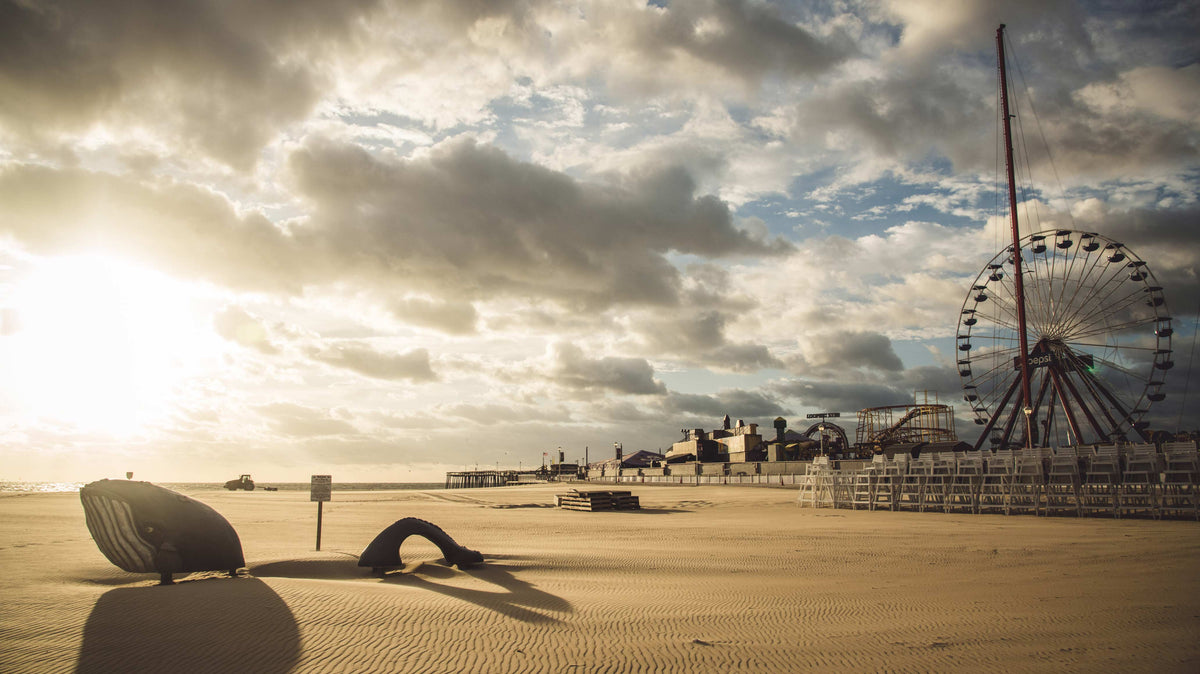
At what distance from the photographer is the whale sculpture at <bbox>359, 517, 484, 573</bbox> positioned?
394 inches

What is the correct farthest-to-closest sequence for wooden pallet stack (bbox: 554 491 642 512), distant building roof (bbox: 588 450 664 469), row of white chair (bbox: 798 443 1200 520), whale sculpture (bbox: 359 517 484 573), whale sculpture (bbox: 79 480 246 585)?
distant building roof (bbox: 588 450 664 469), wooden pallet stack (bbox: 554 491 642 512), row of white chair (bbox: 798 443 1200 520), whale sculpture (bbox: 359 517 484 573), whale sculpture (bbox: 79 480 246 585)

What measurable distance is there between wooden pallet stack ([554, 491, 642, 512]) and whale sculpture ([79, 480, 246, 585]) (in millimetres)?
22244

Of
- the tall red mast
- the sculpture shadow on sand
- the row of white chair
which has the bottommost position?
the row of white chair

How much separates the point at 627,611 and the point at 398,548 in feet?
15.7

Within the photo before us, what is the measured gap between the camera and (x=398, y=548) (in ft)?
33.2

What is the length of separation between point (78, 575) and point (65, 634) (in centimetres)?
471

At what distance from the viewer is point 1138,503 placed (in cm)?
2292

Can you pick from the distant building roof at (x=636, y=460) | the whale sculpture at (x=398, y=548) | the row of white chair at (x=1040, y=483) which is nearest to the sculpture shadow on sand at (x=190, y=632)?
the whale sculpture at (x=398, y=548)

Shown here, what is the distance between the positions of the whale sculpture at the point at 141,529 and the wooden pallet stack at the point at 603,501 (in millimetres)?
22244

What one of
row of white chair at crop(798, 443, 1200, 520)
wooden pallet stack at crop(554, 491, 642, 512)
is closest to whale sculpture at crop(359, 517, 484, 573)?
wooden pallet stack at crop(554, 491, 642, 512)

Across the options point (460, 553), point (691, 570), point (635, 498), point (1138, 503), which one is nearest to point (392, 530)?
point (460, 553)

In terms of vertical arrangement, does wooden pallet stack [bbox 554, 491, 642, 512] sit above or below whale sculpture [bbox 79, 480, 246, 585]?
below

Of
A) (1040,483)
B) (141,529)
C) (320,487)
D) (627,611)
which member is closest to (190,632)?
(141,529)

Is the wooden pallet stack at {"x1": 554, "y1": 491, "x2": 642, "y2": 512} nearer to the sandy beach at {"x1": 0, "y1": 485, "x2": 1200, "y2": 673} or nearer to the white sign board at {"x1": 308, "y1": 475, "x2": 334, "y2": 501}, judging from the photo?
the sandy beach at {"x1": 0, "y1": 485, "x2": 1200, "y2": 673}
